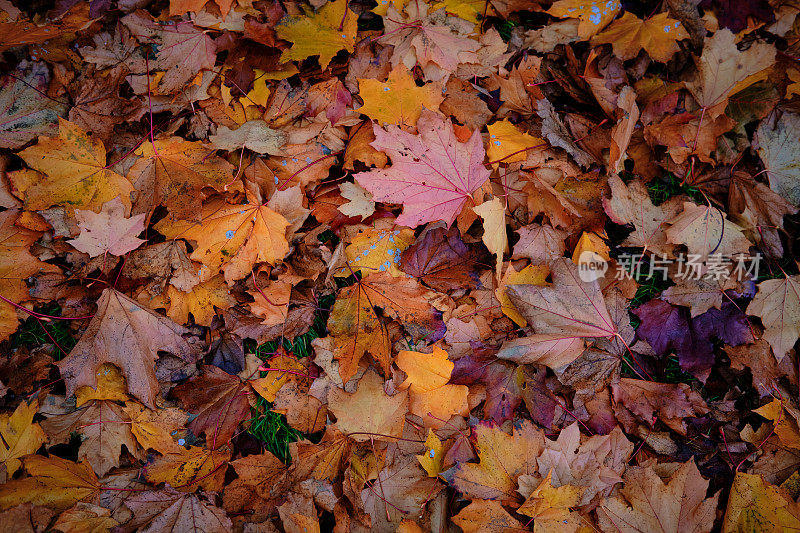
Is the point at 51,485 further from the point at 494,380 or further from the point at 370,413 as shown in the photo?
the point at 494,380

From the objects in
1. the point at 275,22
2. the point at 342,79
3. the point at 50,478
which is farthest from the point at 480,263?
the point at 50,478

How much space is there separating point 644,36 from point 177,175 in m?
2.05

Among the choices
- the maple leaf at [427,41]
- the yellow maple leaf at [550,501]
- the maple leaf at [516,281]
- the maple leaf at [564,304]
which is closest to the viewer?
the yellow maple leaf at [550,501]

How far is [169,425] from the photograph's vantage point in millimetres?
1832

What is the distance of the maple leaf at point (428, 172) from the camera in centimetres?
177

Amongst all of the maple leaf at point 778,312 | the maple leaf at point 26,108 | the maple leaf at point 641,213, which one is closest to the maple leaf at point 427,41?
the maple leaf at point 641,213

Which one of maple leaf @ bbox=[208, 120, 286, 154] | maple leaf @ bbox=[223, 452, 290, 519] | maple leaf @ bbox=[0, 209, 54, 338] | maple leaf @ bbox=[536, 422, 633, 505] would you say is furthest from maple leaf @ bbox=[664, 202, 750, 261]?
maple leaf @ bbox=[0, 209, 54, 338]

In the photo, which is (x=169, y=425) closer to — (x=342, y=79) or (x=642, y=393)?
(x=342, y=79)

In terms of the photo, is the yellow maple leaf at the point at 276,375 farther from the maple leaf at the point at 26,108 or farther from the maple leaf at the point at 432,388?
the maple leaf at the point at 26,108

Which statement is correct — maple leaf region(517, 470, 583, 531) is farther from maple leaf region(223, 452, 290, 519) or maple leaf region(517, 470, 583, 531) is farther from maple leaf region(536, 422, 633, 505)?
maple leaf region(223, 452, 290, 519)

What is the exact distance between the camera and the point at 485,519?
167cm

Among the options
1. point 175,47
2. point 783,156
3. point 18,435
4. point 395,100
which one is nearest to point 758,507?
point 783,156

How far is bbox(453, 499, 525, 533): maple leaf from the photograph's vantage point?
166 cm

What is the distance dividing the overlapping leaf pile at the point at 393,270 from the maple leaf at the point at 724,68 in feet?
0.04
